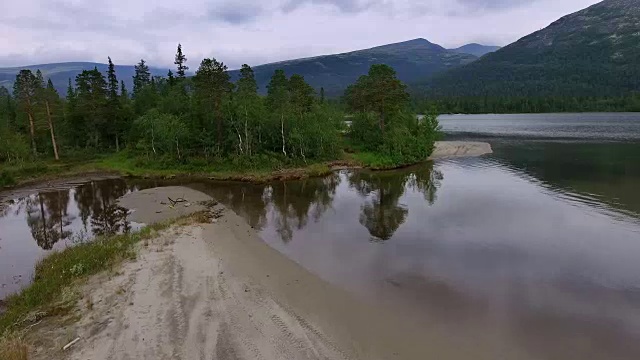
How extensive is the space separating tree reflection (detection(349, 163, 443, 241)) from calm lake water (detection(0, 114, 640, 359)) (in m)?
0.17

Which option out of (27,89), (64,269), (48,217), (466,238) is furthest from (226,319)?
(27,89)

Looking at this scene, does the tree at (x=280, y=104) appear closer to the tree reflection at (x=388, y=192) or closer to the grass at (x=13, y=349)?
the tree reflection at (x=388, y=192)

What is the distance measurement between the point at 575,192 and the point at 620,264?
20.0 m

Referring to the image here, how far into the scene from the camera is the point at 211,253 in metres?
23.2

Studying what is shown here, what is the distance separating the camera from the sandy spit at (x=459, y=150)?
→ 70938mm

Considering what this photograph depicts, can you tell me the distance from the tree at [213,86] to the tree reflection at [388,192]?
1994 cm

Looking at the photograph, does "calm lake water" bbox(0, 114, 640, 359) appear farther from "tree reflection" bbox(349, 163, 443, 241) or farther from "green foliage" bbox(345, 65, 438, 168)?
"green foliage" bbox(345, 65, 438, 168)

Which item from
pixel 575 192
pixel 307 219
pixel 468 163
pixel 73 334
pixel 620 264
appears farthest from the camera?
pixel 468 163

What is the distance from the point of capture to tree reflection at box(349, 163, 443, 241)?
3055 centimetres

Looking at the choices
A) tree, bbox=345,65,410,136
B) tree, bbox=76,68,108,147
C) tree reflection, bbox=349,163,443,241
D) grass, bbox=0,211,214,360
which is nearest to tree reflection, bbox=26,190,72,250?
grass, bbox=0,211,214,360

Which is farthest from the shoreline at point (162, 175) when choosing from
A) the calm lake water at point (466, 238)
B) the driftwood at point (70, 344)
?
the driftwood at point (70, 344)

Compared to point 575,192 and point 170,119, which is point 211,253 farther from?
point 170,119

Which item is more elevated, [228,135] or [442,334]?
[228,135]

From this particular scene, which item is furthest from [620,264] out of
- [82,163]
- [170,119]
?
[82,163]
